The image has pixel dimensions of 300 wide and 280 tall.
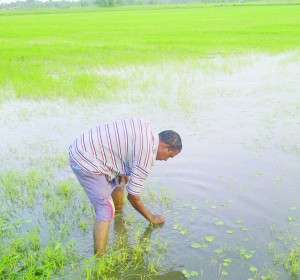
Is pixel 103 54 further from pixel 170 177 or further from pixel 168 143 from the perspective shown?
pixel 168 143

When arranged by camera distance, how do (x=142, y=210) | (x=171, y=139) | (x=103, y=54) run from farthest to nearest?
1. (x=103, y=54)
2. (x=142, y=210)
3. (x=171, y=139)

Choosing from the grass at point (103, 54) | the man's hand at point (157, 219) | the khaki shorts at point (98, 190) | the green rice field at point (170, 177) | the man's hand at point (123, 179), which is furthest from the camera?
the grass at point (103, 54)

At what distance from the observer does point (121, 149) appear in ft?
10.2

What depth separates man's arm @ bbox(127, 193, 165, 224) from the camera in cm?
327

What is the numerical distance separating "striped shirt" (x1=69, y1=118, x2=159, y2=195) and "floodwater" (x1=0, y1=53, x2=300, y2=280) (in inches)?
30.9

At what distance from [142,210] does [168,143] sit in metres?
0.70

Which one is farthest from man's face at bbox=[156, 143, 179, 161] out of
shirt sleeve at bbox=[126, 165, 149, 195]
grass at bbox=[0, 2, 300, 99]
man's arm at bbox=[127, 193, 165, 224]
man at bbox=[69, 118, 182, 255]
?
grass at bbox=[0, 2, 300, 99]

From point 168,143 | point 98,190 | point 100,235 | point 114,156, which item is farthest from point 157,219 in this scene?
point 168,143

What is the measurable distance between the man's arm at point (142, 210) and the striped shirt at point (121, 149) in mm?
107

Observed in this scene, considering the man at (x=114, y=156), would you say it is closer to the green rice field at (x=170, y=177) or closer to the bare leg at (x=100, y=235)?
the bare leg at (x=100, y=235)

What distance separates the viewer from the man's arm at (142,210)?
3.27 meters

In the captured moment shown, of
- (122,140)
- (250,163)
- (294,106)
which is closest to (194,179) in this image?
(250,163)

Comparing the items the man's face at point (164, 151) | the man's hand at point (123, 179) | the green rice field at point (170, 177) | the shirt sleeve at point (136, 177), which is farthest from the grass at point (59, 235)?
the man's face at point (164, 151)

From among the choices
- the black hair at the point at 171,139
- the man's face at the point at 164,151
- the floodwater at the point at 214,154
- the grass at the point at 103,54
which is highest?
the black hair at the point at 171,139
